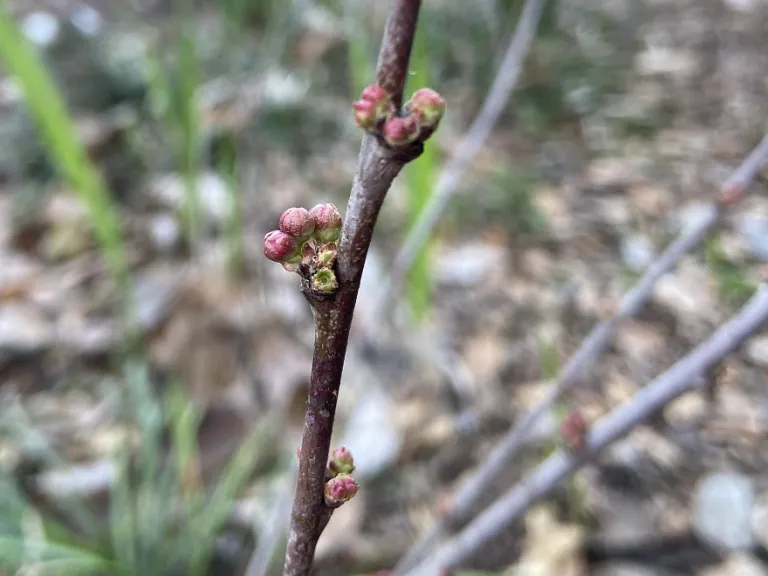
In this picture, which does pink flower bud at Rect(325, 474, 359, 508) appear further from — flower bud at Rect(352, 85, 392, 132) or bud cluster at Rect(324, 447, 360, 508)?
flower bud at Rect(352, 85, 392, 132)

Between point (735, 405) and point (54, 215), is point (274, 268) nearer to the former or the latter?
point (54, 215)

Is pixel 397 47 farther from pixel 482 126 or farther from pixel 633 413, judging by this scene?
pixel 482 126

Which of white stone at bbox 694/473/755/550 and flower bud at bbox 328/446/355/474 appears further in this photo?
white stone at bbox 694/473/755/550

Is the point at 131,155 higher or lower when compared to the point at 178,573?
higher

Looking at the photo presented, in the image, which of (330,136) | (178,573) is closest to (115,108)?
(330,136)

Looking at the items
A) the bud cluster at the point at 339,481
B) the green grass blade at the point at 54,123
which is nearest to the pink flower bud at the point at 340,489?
the bud cluster at the point at 339,481

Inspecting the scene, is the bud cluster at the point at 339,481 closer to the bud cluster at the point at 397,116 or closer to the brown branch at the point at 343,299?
the brown branch at the point at 343,299

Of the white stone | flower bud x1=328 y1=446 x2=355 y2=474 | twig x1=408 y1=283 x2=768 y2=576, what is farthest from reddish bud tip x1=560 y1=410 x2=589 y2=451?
the white stone
